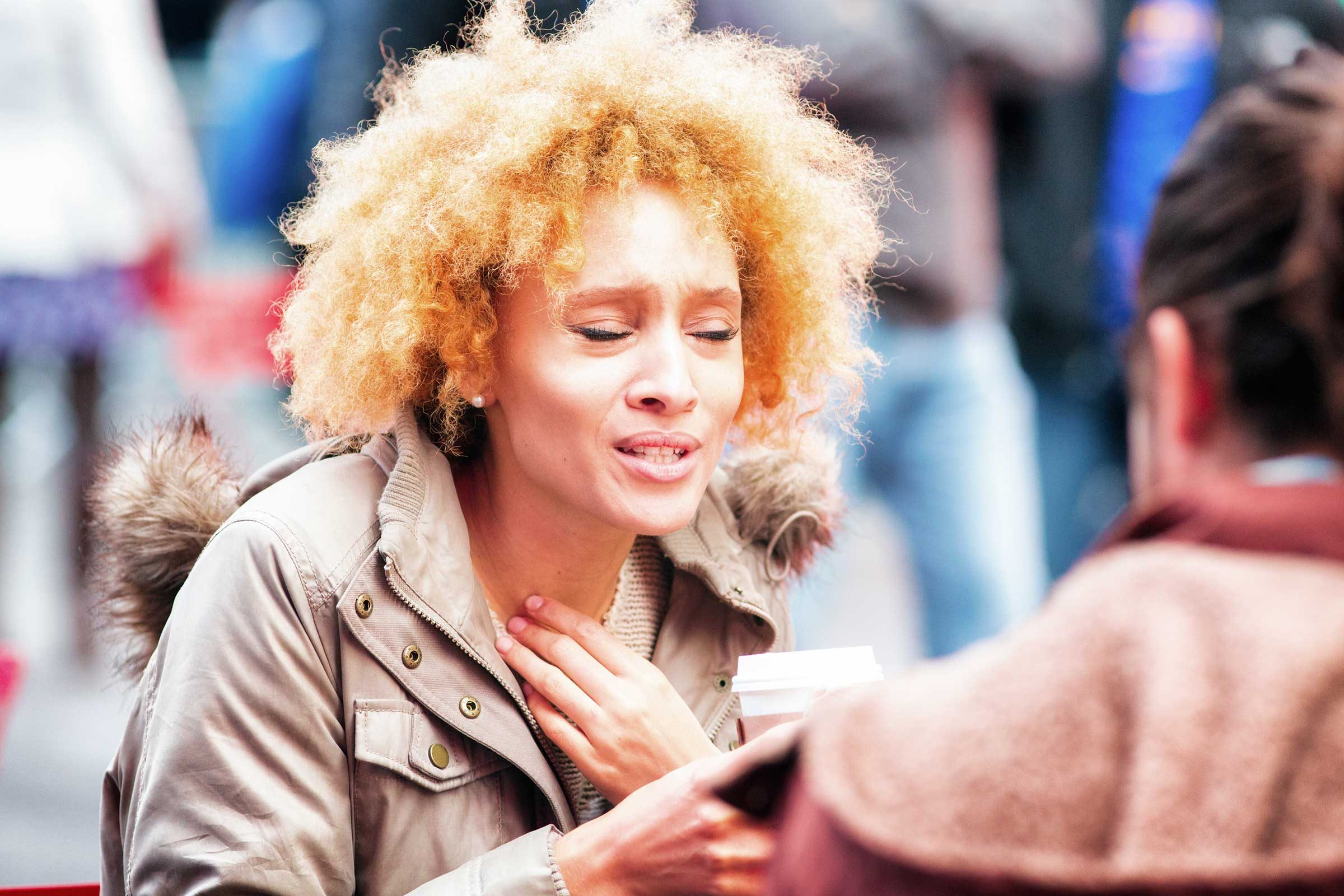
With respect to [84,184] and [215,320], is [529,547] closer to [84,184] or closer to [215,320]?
[215,320]

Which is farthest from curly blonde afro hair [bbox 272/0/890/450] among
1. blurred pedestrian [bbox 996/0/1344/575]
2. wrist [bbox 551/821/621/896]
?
blurred pedestrian [bbox 996/0/1344/575]

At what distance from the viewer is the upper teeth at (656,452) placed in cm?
200

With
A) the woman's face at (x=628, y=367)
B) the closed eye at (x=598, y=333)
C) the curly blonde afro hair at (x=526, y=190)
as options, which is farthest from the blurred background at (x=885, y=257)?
the closed eye at (x=598, y=333)

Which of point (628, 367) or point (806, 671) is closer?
point (806, 671)

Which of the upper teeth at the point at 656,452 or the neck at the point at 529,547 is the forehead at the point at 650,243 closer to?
the upper teeth at the point at 656,452

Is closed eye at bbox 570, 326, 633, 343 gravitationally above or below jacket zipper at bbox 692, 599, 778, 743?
above

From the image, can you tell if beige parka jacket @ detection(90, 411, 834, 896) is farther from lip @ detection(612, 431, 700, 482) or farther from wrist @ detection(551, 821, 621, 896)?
lip @ detection(612, 431, 700, 482)

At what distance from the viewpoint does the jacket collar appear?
1.90 meters

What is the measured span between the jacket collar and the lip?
0.30m

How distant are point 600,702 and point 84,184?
3.64m

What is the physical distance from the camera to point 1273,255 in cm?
101

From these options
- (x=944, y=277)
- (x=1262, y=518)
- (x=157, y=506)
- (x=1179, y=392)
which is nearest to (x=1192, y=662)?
(x=1262, y=518)

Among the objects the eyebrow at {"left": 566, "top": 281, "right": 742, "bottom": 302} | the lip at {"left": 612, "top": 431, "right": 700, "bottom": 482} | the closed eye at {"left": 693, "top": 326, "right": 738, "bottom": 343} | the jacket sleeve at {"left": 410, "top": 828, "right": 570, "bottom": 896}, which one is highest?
the eyebrow at {"left": 566, "top": 281, "right": 742, "bottom": 302}

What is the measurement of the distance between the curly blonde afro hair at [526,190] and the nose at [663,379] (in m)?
0.18
